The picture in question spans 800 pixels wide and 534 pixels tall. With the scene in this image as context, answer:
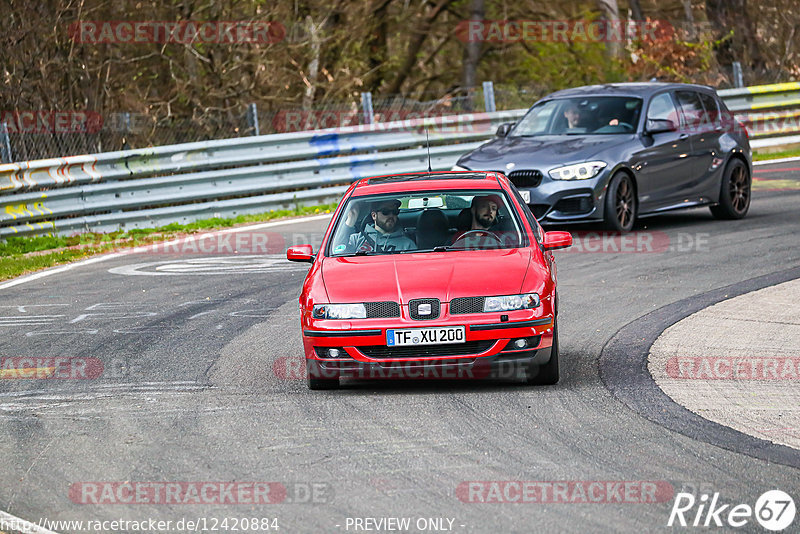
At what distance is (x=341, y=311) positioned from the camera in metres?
7.56

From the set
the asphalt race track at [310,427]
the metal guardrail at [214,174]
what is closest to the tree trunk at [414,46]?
the metal guardrail at [214,174]

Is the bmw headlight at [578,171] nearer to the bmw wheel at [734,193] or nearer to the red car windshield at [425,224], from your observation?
the bmw wheel at [734,193]

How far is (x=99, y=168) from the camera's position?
16.9 metres

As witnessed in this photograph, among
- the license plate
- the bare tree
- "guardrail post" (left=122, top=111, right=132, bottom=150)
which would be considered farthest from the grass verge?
the bare tree

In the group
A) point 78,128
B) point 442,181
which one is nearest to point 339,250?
point 442,181

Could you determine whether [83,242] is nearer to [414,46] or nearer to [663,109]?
[663,109]

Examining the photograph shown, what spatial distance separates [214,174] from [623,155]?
20.7 feet

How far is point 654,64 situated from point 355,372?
2023 cm

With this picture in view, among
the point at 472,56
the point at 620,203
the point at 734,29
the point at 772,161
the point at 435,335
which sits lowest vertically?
the point at 772,161

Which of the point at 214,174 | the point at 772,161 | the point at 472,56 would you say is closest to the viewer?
the point at 214,174

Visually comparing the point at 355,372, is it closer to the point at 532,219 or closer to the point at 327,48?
the point at 532,219

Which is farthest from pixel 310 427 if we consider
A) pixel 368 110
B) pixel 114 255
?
pixel 368 110

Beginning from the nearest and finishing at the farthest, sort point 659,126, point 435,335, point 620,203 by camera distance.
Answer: point 435,335, point 620,203, point 659,126

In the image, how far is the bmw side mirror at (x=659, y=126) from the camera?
14906 mm
